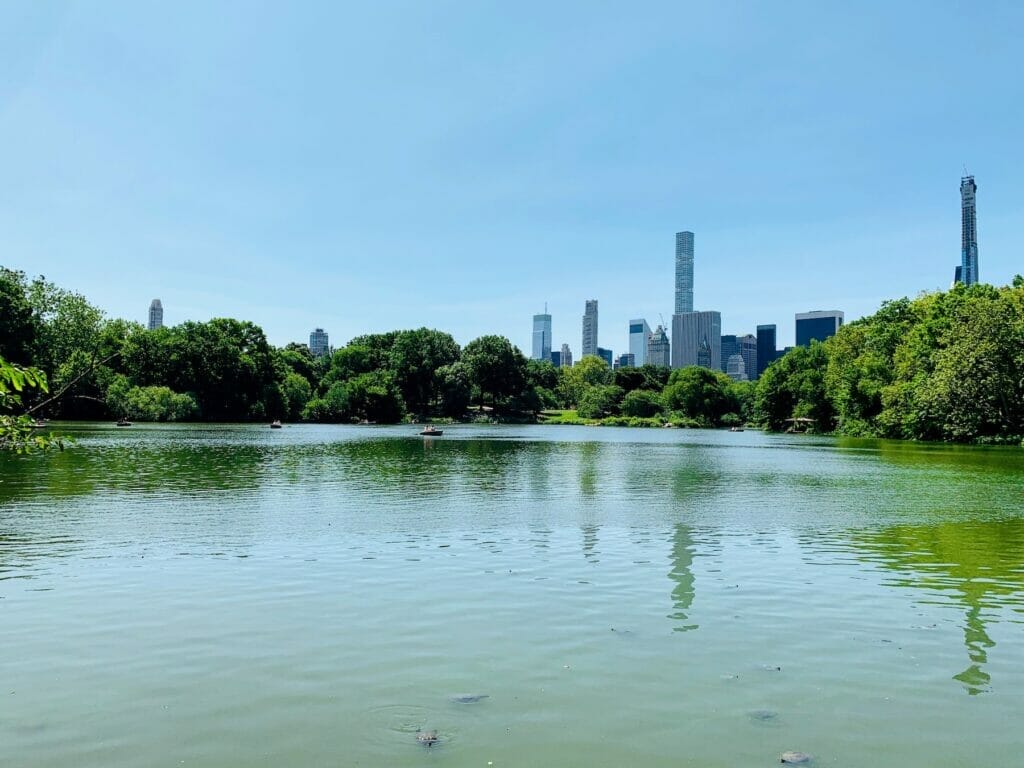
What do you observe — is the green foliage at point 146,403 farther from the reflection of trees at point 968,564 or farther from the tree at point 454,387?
the reflection of trees at point 968,564

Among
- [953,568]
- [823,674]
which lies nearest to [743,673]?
[823,674]

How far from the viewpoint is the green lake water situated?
295 inches

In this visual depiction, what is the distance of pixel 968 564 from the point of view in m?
17.1

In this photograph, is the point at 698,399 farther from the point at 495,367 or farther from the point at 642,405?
the point at 495,367

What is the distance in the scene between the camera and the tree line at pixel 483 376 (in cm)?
7819

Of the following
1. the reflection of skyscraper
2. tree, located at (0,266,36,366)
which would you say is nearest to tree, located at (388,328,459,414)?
tree, located at (0,266,36,366)

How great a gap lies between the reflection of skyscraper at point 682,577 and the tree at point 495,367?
159 meters

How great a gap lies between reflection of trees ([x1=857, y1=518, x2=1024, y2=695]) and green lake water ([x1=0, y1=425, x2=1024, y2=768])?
9cm

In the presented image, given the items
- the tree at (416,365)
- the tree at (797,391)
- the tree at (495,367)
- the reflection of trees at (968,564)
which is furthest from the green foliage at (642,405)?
the reflection of trees at (968,564)

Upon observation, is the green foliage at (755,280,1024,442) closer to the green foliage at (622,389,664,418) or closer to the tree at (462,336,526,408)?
the green foliage at (622,389,664,418)

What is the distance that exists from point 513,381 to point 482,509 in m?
162

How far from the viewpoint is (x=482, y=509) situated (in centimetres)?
2658

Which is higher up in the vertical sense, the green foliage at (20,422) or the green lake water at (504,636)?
the green foliage at (20,422)

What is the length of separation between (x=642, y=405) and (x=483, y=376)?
42067 mm
